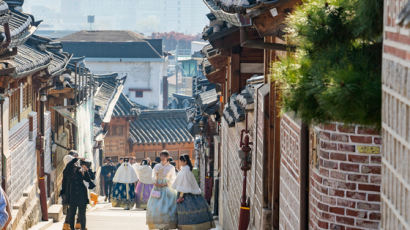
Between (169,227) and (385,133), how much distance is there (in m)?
11.7

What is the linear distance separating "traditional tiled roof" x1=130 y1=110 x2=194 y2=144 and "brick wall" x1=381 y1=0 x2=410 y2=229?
34.8 meters

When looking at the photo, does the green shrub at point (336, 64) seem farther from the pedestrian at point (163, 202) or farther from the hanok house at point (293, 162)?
the pedestrian at point (163, 202)

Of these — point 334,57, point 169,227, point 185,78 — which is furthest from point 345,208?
point 185,78

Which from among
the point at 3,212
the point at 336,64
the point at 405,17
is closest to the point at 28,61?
the point at 3,212

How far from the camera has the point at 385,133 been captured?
4230 mm

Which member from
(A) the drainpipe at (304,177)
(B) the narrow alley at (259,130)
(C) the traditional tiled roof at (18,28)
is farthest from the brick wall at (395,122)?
(C) the traditional tiled roof at (18,28)

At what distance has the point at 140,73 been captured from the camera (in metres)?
58.7

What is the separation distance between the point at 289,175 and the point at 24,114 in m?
10.7

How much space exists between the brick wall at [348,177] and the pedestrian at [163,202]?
32.8 ft

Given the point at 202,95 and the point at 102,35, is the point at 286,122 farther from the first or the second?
the point at 102,35

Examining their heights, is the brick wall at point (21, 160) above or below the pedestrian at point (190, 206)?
above

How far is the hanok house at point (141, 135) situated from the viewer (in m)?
38.7

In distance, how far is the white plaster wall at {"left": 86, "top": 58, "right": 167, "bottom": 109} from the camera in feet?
189

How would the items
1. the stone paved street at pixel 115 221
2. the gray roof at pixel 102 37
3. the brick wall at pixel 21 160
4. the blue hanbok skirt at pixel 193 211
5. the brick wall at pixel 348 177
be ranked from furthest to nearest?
the gray roof at pixel 102 37
the stone paved street at pixel 115 221
the blue hanbok skirt at pixel 193 211
the brick wall at pixel 21 160
the brick wall at pixel 348 177
